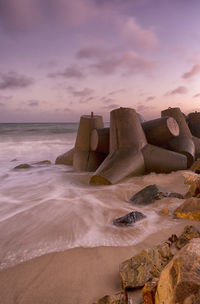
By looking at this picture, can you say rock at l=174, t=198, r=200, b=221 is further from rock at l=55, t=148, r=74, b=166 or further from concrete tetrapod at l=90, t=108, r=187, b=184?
rock at l=55, t=148, r=74, b=166

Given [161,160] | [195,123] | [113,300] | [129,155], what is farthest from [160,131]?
[113,300]

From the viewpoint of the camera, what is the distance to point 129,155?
375cm

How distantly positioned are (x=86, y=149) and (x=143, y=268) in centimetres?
376

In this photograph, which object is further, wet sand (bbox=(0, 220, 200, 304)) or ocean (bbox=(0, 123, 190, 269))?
ocean (bbox=(0, 123, 190, 269))

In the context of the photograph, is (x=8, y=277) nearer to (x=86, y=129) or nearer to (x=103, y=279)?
(x=103, y=279)

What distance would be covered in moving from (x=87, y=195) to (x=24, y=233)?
1181 millimetres

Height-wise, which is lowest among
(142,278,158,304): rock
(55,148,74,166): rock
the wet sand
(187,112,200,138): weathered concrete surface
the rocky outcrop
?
the wet sand

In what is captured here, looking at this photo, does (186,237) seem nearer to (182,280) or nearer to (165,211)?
(165,211)

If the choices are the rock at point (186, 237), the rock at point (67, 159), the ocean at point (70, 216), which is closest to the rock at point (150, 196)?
the ocean at point (70, 216)

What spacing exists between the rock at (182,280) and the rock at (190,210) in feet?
3.50

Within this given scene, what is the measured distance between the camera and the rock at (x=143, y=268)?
1.13 metres

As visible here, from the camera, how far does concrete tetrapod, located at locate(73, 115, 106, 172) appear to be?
15.3 ft

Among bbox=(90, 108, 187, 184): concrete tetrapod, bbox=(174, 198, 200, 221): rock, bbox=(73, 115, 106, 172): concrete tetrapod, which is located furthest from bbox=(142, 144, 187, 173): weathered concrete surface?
bbox=(174, 198, 200, 221): rock

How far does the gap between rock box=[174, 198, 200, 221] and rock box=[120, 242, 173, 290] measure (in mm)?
728
